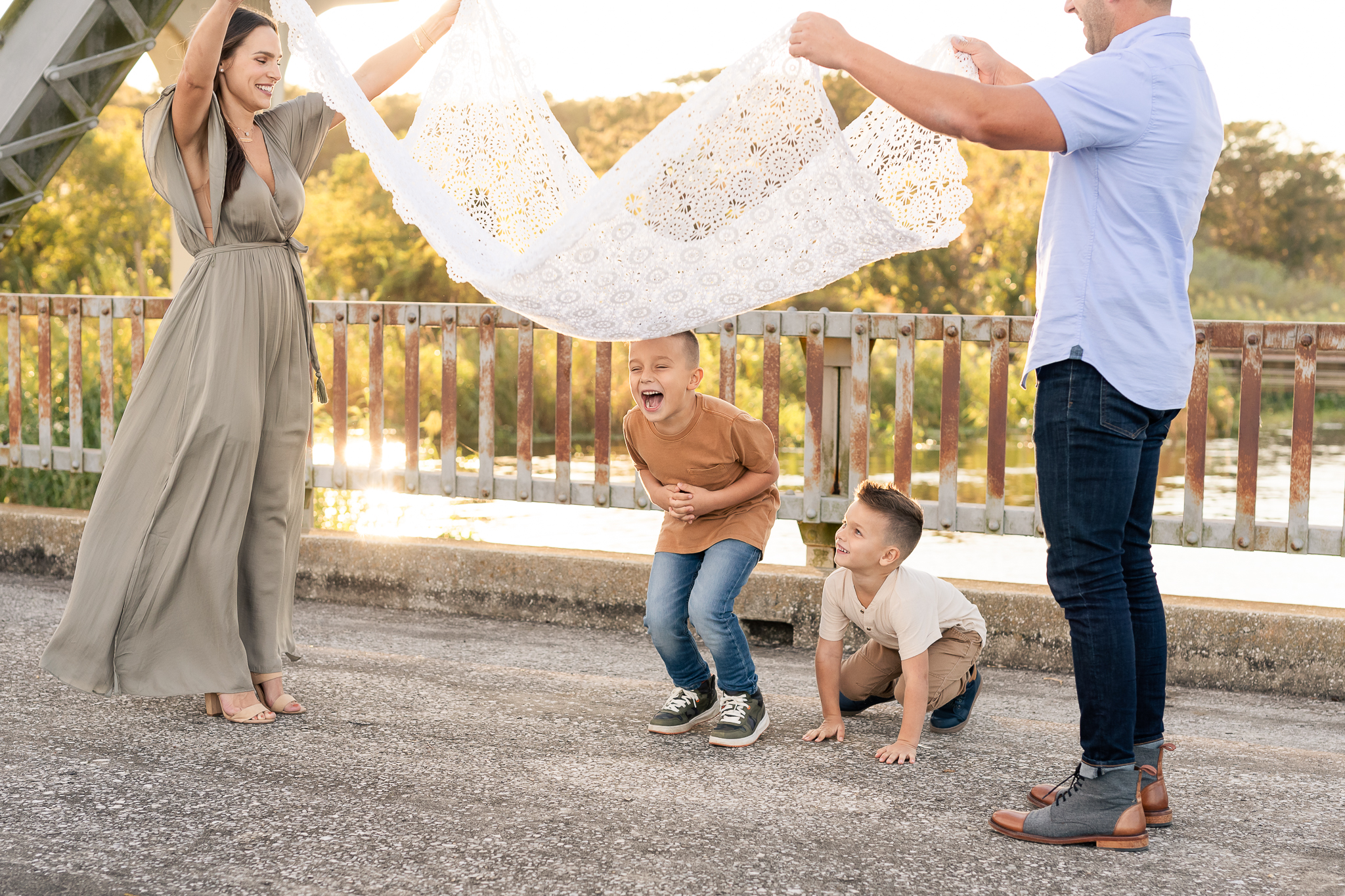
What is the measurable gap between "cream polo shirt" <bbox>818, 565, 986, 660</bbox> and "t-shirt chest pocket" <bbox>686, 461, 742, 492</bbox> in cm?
42

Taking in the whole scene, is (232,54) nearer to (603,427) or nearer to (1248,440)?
(603,427)

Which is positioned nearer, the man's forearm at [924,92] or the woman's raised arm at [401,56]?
the man's forearm at [924,92]

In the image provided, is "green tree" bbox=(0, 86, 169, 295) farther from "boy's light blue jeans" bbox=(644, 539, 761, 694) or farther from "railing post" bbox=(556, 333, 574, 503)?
"boy's light blue jeans" bbox=(644, 539, 761, 694)

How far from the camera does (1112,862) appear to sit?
2654mm

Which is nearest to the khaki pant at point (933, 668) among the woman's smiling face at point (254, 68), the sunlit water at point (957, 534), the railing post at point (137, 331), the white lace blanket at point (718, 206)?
the white lace blanket at point (718, 206)

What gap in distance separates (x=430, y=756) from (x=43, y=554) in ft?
12.3

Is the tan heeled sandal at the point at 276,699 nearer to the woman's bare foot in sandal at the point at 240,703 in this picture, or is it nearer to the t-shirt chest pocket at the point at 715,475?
the woman's bare foot in sandal at the point at 240,703

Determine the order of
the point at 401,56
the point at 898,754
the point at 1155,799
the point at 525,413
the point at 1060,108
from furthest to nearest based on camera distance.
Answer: the point at 525,413, the point at 401,56, the point at 898,754, the point at 1155,799, the point at 1060,108

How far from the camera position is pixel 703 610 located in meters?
3.41

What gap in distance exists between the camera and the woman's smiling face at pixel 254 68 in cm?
342

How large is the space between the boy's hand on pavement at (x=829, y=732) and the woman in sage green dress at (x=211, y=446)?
1631mm

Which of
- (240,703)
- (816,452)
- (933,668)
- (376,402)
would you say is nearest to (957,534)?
(816,452)

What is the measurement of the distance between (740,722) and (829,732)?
279mm

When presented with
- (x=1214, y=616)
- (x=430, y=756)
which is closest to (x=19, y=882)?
(x=430, y=756)
